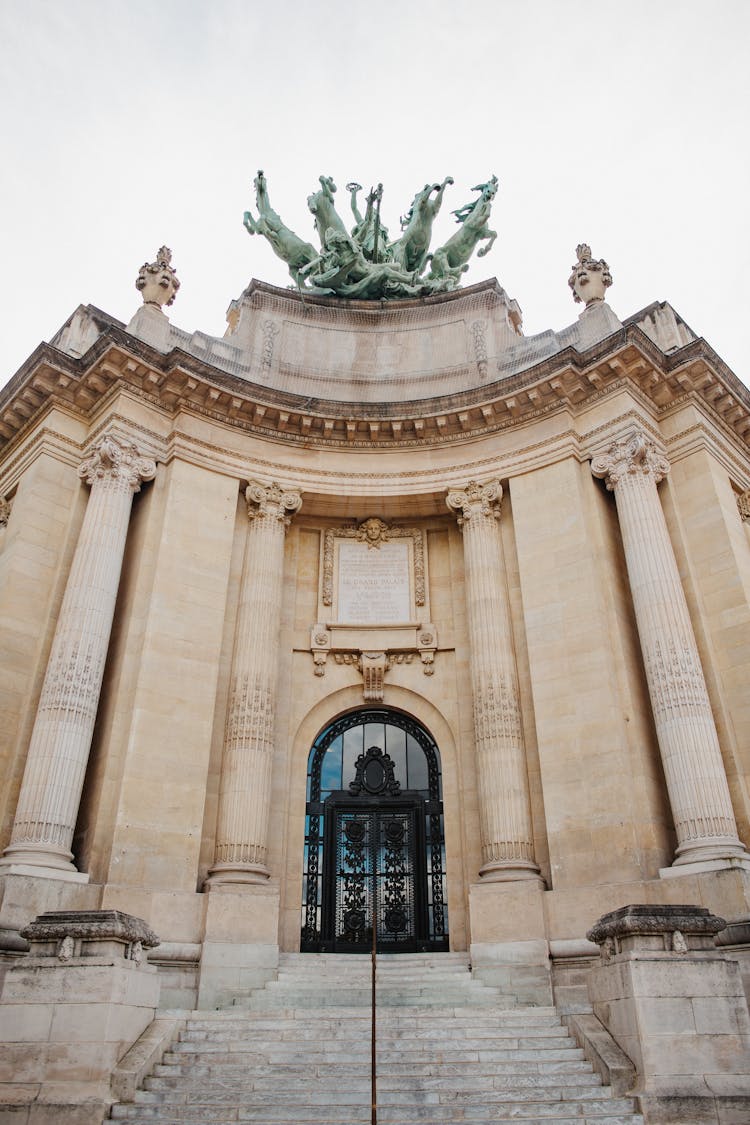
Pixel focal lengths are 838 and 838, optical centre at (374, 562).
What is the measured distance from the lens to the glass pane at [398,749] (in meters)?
18.8

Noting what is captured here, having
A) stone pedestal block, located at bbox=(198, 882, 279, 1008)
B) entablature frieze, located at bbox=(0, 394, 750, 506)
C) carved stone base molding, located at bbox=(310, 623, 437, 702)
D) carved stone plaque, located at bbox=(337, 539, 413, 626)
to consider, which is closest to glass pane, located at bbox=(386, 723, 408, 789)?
carved stone base molding, located at bbox=(310, 623, 437, 702)

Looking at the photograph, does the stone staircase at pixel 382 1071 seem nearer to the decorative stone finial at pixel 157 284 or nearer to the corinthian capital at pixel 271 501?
the corinthian capital at pixel 271 501

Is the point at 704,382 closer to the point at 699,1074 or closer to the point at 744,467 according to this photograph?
the point at 744,467

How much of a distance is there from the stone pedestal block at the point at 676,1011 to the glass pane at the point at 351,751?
867 centimetres

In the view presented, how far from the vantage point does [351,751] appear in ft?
62.7

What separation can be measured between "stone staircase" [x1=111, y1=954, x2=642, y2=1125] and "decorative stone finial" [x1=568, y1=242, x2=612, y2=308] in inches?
621

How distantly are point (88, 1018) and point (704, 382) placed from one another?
55.5 ft

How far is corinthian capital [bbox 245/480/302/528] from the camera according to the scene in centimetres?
1934

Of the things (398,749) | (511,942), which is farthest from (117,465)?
(511,942)

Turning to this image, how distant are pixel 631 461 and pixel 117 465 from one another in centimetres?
1090

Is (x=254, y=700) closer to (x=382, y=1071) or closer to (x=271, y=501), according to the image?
(x=271, y=501)

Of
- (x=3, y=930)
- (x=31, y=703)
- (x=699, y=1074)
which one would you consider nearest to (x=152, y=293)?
(x=31, y=703)

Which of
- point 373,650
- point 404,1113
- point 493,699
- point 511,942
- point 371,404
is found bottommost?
point 404,1113

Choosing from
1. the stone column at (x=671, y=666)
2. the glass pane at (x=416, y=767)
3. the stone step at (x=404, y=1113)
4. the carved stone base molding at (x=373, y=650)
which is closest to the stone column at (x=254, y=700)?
the carved stone base molding at (x=373, y=650)
